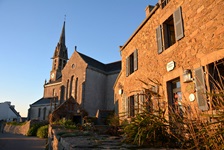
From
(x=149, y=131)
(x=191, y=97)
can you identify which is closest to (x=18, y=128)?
(x=191, y=97)

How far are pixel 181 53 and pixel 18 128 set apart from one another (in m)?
22.4

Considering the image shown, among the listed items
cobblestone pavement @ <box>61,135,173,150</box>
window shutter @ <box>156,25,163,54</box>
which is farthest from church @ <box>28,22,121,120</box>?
cobblestone pavement @ <box>61,135,173,150</box>

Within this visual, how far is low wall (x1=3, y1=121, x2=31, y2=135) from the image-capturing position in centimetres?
1894

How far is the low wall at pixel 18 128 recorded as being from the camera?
62.1 feet

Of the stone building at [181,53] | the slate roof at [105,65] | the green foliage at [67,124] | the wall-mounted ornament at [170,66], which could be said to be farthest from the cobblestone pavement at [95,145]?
the slate roof at [105,65]

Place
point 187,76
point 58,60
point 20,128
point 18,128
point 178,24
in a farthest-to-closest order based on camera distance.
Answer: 1. point 58,60
2. point 18,128
3. point 20,128
4. point 178,24
5. point 187,76

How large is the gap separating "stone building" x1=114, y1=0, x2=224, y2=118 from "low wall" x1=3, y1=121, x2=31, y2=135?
1468 centimetres

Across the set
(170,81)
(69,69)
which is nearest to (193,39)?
(170,81)

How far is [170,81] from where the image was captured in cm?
657

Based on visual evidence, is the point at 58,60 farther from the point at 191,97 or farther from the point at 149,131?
the point at 149,131

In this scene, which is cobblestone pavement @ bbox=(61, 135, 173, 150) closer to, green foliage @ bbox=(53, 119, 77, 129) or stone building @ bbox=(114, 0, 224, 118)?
stone building @ bbox=(114, 0, 224, 118)

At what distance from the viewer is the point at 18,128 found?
22.0 m

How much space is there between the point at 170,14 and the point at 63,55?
37.7 metres

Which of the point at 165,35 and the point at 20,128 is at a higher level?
the point at 165,35
